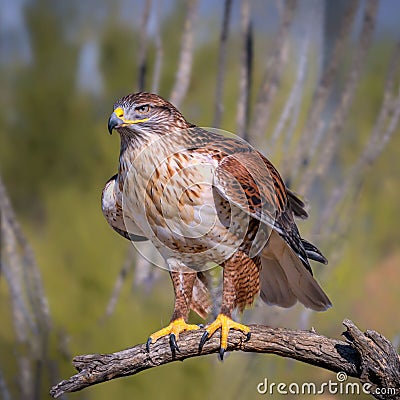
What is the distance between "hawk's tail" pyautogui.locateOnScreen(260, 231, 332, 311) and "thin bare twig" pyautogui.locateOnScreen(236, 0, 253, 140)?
196 cm

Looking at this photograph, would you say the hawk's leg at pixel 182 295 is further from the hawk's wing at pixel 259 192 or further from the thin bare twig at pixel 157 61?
the thin bare twig at pixel 157 61

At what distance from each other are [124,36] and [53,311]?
1.87m

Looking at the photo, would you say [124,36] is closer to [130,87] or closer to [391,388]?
[130,87]

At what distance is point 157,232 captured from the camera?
212 cm

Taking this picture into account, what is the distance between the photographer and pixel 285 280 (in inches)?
95.7

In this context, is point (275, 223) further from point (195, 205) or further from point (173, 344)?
point (173, 344)

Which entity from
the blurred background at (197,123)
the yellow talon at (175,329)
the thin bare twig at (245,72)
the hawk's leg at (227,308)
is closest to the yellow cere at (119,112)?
the hawk's leg at (227,308)

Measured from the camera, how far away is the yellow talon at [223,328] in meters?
2.10

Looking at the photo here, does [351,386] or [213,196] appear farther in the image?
[351,386]

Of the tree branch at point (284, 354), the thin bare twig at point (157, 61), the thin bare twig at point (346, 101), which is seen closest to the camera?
the tree branch at point (284, 354)

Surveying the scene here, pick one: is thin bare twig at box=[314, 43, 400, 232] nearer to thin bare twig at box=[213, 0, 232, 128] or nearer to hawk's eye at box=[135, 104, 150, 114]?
thin bare twig at box=[213, 0, 232, 128]

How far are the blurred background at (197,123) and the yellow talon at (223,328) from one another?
2.05 metres

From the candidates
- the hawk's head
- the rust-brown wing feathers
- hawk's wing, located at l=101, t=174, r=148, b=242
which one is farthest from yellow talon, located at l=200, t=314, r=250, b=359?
the hawk's head

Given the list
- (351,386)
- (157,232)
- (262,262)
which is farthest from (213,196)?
(351,386)
